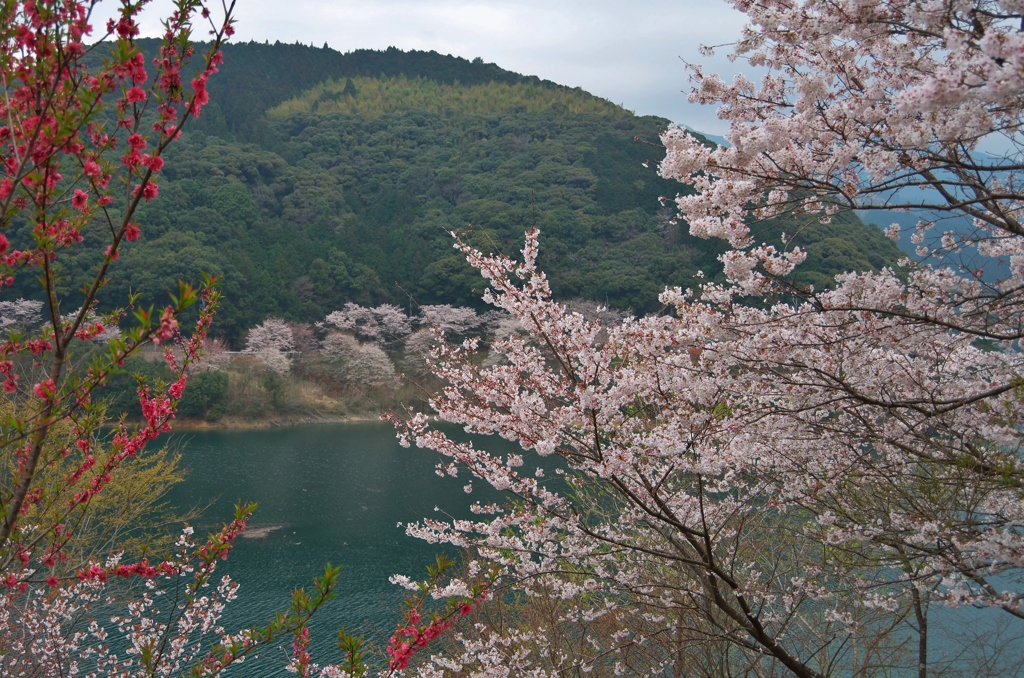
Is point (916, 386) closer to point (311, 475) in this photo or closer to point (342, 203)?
point (311, 475)

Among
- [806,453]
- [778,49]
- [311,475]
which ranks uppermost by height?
[778,49]

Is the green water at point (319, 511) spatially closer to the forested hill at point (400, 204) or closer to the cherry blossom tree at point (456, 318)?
the forested hill at point (400, 204)

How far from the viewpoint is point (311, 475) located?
1777 centimetres

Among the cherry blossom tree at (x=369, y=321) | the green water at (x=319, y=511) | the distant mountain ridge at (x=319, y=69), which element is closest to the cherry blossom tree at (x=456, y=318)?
the cherry blossom tree at (x=369, y=321)

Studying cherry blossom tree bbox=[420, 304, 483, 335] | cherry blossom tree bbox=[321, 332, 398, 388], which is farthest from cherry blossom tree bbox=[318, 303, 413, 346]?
cherry blossom tree bbox=[321, 332, 398, 388]

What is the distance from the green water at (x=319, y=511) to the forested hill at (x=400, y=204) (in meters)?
7.68

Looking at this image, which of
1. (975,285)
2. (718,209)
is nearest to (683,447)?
(718,209)

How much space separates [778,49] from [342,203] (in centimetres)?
4045

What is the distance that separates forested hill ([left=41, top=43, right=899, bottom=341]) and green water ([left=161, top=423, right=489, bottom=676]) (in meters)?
7.68

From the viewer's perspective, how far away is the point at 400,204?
4203 cm

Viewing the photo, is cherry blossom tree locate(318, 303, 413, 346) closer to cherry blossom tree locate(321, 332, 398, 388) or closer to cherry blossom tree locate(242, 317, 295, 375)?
cherry blossom tree locate(321, 332, 398, 388)

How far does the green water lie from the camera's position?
33.7 feet

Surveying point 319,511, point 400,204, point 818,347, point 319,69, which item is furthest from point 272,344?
point 319,69

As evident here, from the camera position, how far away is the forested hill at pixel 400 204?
29.8 metres
